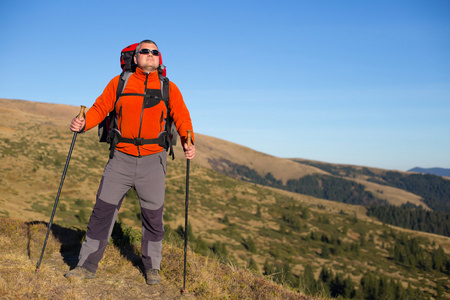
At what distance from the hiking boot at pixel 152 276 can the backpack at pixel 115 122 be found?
6.37 ft

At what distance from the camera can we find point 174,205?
60719 millimetres

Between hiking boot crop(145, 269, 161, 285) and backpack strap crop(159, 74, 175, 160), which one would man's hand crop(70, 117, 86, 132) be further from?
hiking boot crop(145, 269, 161, 285)

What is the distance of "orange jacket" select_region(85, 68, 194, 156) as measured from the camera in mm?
5250

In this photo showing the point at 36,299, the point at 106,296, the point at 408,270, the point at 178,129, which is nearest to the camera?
the point at 36,299

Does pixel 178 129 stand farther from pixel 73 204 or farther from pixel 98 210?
pixel 73 204

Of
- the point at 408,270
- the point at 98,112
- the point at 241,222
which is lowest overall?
the point at 408,270

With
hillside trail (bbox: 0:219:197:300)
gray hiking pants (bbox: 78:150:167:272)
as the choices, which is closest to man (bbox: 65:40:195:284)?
gray hiking pants (bbox: 78:150:167:272)

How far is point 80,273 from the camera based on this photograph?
5.05 meters

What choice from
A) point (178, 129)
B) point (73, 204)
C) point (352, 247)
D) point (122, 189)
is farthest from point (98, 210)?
point (352, 247)

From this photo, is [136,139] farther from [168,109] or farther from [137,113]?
[168,109]

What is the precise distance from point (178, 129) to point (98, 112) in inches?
51.8

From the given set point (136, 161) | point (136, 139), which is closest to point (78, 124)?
point (136, 139)

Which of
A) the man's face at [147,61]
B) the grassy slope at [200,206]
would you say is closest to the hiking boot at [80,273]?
the man's face at [147,61]

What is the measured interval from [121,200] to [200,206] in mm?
68886
